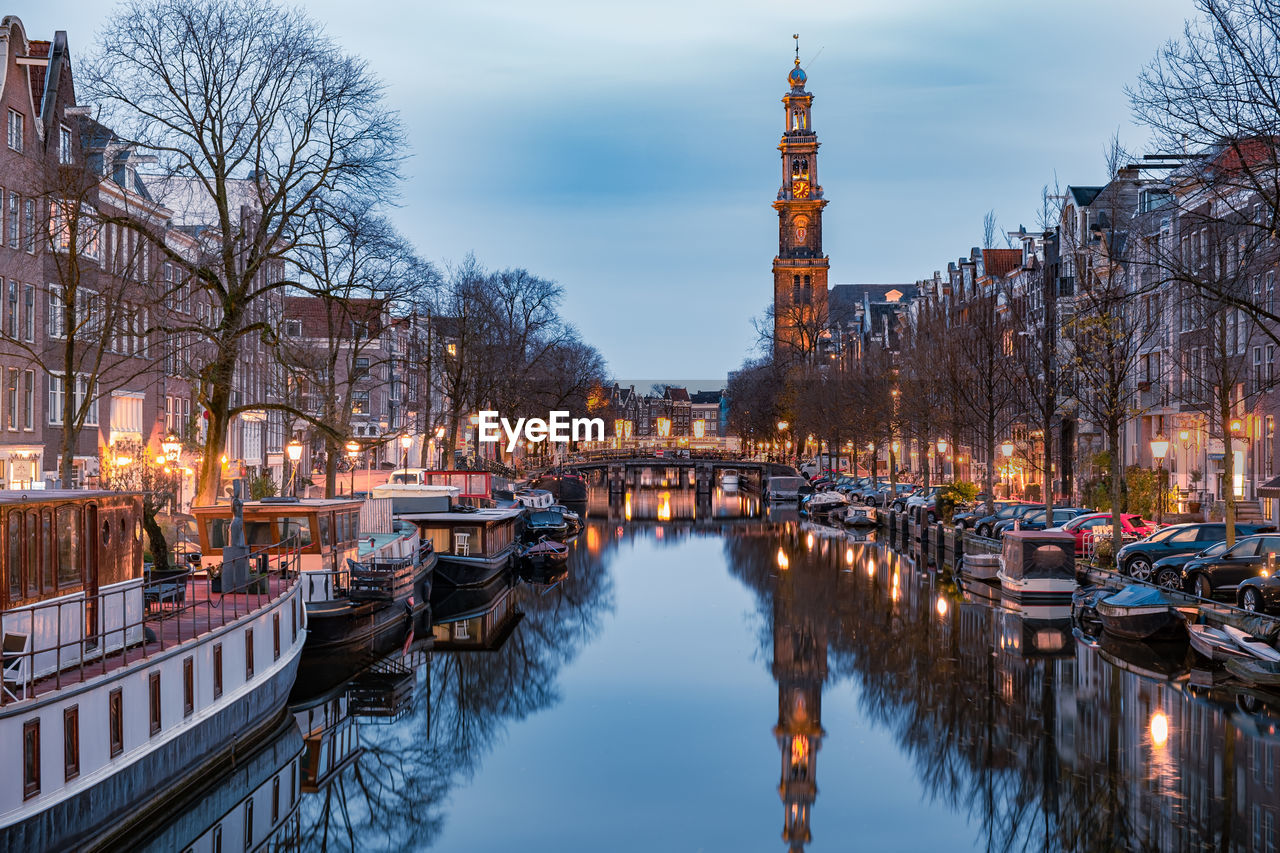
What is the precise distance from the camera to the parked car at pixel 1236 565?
35.2 metres

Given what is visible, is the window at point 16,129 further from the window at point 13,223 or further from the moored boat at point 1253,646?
the moored boat at point 1253,646

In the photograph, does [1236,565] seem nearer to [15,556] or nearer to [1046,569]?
[1046,569]

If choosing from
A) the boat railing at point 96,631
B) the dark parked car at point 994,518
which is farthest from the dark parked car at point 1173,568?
the boat railing at point 96,631

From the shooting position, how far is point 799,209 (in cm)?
17525

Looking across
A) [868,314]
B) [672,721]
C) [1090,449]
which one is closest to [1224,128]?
[672,721]

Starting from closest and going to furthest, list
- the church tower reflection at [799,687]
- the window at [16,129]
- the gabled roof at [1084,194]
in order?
the church tower reflection at [799,687] < the window at [16,129] < the gabled roof at [1084,194]

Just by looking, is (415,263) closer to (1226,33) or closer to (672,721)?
(672,721)

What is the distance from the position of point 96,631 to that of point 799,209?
160 meters

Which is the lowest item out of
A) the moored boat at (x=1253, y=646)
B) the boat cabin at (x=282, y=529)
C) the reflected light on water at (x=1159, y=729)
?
the reflected light on water at (x=1159, y=729)

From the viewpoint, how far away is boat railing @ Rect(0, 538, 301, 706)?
18.0 m

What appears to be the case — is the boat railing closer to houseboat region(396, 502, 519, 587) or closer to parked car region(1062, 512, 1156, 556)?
houseboat region(396, 502, 519, 587)

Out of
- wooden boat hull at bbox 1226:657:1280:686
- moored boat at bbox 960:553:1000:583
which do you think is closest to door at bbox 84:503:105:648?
wooden boat hull at bbox 1226:657:1280:686

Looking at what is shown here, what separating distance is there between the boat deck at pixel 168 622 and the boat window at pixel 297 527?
152 inches

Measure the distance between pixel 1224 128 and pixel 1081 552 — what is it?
84.2 ft
